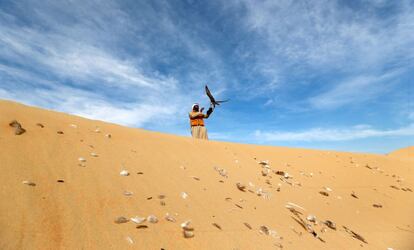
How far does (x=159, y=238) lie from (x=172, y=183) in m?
1.59

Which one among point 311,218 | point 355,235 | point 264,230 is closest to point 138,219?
point 264,230

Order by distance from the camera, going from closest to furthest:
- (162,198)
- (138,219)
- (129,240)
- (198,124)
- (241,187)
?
(129,240), (138,219), (162,198), (241,187), (198,124)

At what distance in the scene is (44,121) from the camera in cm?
555

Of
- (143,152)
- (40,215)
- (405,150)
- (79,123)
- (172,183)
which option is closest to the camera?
(40,215)

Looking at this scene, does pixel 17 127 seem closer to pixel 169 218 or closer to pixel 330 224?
pixel 169 218

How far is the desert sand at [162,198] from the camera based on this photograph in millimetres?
3188

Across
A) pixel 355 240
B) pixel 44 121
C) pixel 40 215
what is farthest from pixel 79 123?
pixel 355 240

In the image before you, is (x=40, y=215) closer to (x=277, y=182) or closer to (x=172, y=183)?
(x=172, y=183)

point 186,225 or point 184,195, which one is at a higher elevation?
point 184,195

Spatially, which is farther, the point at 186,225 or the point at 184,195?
the point at 184,195

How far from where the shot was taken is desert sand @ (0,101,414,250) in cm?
319

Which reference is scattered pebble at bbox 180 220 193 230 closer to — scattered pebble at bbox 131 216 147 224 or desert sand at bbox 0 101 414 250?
desert sand at bbox 0 101 414 250

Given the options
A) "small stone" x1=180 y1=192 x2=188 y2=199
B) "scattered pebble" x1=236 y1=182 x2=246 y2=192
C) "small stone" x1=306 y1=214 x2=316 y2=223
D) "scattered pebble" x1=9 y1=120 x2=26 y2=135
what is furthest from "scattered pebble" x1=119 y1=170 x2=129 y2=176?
"small stone" x1=306 y1=214 x2=316 y2=223

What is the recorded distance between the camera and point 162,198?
13.9 feet
